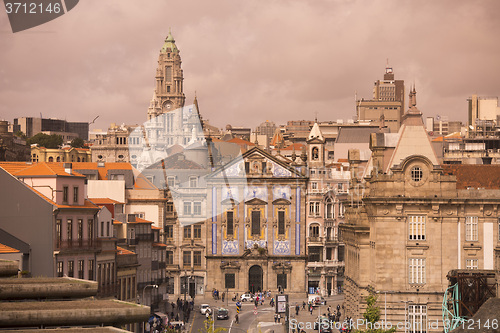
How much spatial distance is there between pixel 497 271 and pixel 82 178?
27632mm

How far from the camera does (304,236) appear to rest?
14462 centimetres

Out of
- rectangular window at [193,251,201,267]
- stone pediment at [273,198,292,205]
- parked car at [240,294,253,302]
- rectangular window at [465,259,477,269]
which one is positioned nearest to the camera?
rectangular window at [465,259,477,269]

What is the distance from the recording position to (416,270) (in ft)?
289

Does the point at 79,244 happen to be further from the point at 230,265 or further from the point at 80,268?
the point at 230,265

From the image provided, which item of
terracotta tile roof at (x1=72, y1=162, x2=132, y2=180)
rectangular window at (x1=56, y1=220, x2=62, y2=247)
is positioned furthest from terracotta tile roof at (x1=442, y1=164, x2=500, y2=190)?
terracotta tile roof at (x1=72, y1=162, x2=132, y2=180)

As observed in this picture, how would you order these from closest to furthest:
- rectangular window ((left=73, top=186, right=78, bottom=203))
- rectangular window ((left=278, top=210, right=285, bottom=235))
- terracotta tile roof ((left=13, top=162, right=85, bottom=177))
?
terracotta tile roof ((left=13, top=162, right=85, bottom=177)) → rectangular window ((left=73, top=186, right=78, bottom=203)) → rectangular window ((left=278, top=210, right=285, bottom=235))

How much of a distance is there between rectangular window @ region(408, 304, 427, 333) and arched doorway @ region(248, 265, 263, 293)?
57.3m

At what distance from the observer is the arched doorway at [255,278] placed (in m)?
143

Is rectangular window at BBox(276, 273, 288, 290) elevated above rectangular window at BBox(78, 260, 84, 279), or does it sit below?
below

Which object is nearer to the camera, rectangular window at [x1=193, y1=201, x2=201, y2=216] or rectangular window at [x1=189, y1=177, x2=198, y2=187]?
rectangular window at [x1=193, y1=201, x2=201, y2=216]

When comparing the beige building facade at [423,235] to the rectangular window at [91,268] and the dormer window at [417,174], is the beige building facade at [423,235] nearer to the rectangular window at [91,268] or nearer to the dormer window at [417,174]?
the dormer window at [417,174]

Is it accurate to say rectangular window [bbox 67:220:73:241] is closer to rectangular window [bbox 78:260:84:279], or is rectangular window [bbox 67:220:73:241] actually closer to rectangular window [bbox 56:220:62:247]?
rectangular window [bbox 56:220:62:247]

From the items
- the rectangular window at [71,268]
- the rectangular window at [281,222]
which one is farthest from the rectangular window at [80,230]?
the rectangular window at [281,222]

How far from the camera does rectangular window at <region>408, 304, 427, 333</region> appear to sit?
283 feet
